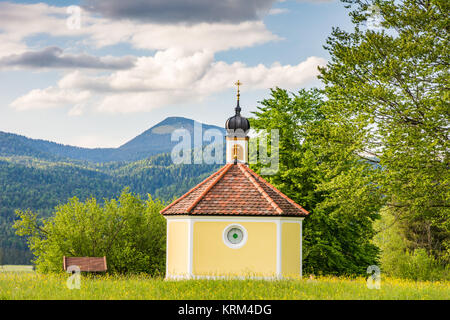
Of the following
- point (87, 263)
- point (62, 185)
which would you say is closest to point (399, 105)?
point (87, 263)

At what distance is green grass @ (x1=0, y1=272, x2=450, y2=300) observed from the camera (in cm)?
1593

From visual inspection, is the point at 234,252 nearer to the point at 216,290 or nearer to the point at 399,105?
the point at 216,290

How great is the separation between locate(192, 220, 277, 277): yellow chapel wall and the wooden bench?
806 centimetres

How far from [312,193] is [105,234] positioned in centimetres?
1679

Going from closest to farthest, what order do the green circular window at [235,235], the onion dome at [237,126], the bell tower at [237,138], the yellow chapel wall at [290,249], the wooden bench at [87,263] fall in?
1. the green circular window at [235,235]
2. the yellow chapel wall at [290,249]
3. the bell tower at [237,138]
4. the onion dome at [237,126]
5. the wooden bench at [87,263]

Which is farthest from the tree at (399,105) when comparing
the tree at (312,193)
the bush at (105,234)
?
the bush at (105,234)

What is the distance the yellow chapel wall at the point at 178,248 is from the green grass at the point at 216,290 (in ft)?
11.6

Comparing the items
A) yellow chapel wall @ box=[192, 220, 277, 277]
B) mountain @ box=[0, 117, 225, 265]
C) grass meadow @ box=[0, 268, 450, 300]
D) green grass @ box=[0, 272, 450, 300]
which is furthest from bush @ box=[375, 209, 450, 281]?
mountain @ box=[0, 117, 225, 265]

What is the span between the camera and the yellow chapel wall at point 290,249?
21.8 metres

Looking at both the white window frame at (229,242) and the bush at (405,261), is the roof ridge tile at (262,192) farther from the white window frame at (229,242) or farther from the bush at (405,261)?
the bush at (405,261)

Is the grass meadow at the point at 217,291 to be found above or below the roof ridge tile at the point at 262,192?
below

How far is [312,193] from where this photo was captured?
30938mm

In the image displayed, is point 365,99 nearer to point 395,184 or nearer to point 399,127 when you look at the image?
point 399,127

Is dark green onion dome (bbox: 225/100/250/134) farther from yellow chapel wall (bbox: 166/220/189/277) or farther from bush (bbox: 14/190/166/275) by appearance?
bush (bbox: 14/190/166/275)
